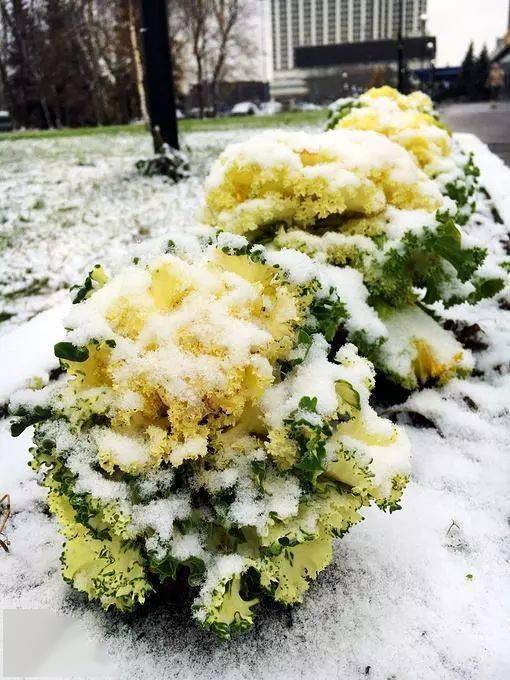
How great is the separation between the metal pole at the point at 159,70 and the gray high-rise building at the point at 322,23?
10444 centimetres

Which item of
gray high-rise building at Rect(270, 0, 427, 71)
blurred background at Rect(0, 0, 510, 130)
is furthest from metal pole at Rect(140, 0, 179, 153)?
gray high-rise building at Rect(270, 0, 427, 71)

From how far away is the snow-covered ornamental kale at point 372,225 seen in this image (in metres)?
2.07

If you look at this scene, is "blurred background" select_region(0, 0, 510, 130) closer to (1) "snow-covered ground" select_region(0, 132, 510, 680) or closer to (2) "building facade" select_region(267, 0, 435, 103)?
(1) "snow-covered ground" select_region(0, 132, 510, 680)

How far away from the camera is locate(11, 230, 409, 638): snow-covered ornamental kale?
1194 mm

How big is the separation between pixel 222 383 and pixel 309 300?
1.14ft

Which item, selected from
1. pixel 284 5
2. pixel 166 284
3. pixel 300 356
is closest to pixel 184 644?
pixel 300 356

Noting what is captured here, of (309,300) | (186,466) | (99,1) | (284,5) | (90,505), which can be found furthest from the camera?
(284,5)

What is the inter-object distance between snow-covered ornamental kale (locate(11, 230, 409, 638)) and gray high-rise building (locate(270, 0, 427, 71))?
111 meters

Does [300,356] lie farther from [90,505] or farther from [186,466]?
[90,505]

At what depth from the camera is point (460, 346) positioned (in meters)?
2.41

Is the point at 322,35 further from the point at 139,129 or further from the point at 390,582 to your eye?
the point at 390,582

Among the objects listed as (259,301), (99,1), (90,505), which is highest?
(99,1)

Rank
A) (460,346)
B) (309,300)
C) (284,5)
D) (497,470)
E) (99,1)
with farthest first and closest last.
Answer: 1. (284,5)
2. (99,1)
3. (460,346)
4. (497,470)
5. (309,300)

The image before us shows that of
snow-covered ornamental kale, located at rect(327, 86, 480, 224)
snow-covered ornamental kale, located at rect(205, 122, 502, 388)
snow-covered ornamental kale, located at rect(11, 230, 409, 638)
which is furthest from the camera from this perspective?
snow-covered ornamental kale, located at rect(327, 86, 480, 224)
